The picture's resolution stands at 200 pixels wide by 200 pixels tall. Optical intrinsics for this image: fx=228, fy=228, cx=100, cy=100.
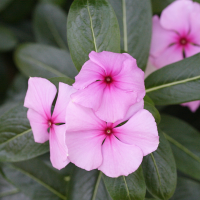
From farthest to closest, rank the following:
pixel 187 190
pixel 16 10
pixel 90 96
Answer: pixel 16 10 → pixel 187 190 → pixel 90 96

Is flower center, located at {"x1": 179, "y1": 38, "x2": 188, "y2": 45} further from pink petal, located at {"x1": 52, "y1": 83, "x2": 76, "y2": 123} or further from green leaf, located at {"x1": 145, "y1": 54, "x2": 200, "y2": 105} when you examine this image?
pink petal, located at {"x1": 52, "y1": 83, "x2": 76, "y2": 123}

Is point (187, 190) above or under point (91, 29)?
under

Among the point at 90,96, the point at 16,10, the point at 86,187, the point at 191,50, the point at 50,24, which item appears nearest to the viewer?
the point at 90,96

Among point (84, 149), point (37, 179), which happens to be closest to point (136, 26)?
point (84, 149)

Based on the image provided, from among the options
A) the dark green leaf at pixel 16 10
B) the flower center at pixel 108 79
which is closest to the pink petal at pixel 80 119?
the flower center at pixel 108 79

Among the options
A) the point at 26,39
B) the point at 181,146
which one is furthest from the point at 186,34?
the point at 26,39

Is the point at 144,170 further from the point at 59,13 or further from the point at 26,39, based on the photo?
the point at 26,39

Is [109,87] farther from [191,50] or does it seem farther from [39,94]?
[191,50]
